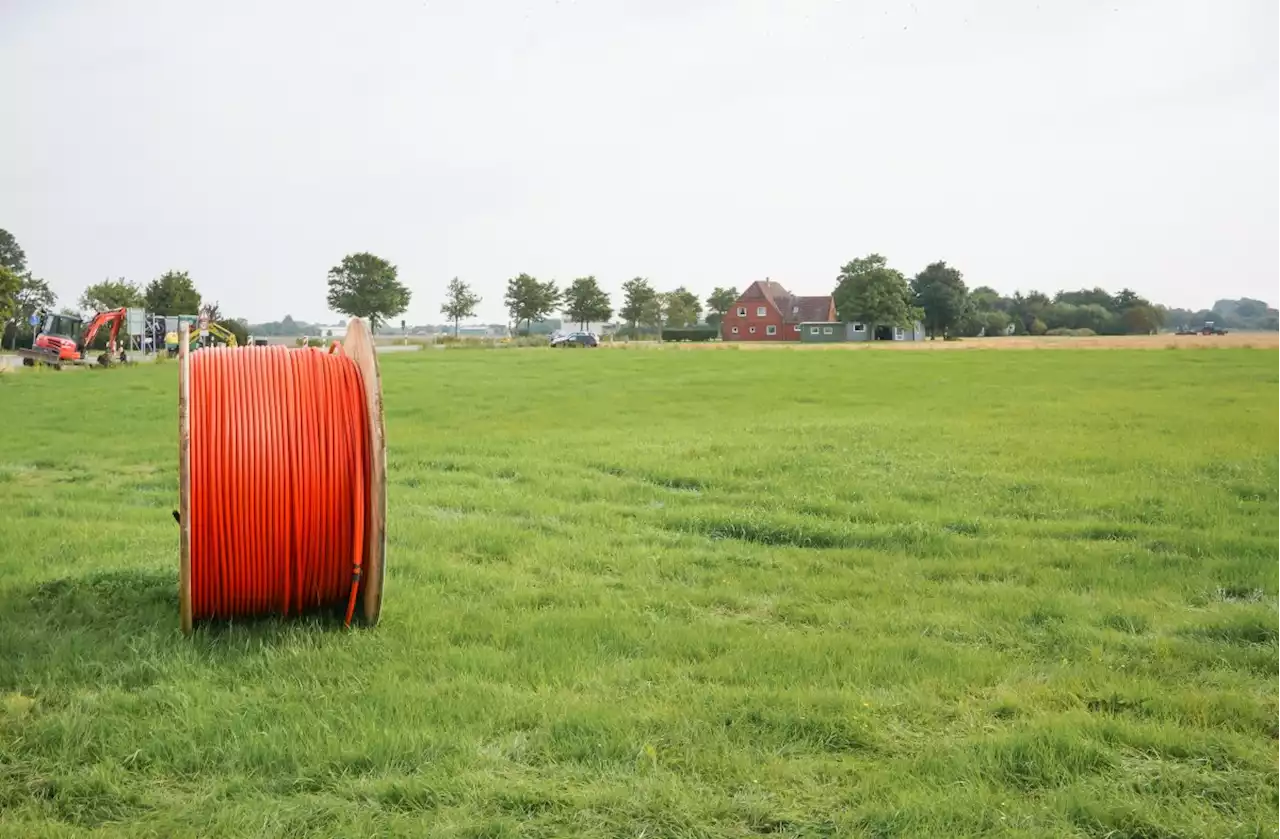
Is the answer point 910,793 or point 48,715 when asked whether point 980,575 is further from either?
point 48,715

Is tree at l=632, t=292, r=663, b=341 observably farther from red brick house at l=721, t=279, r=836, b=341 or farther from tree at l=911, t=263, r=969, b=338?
tree at l=911, t=263, r=969, b=338

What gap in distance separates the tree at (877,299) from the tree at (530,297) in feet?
96.2

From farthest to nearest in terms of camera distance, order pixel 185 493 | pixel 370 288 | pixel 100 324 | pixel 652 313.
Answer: pixel 652 313 → pixel 370 288 → pixel 100 324 → pixel 185 493

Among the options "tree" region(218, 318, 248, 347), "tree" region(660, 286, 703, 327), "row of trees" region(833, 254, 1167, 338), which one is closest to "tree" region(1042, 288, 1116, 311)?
"row of trees" region(833, 254, 1167, 338)

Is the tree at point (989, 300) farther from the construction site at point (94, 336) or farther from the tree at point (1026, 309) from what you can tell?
the construction site at point (94, 336)

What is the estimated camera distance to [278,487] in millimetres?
5535

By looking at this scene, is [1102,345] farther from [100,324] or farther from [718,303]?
[718,303]

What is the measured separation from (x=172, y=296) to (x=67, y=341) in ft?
83.3

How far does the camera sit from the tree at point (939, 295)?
9394 cm

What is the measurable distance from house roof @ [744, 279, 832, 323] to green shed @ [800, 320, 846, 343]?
4363 millimetres

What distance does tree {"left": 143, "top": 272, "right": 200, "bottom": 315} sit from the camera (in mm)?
59875

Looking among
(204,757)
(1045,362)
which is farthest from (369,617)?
(1045,362)

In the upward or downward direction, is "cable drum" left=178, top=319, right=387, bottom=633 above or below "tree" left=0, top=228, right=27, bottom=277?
below

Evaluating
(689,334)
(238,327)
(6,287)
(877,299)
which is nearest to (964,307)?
(877,299)
